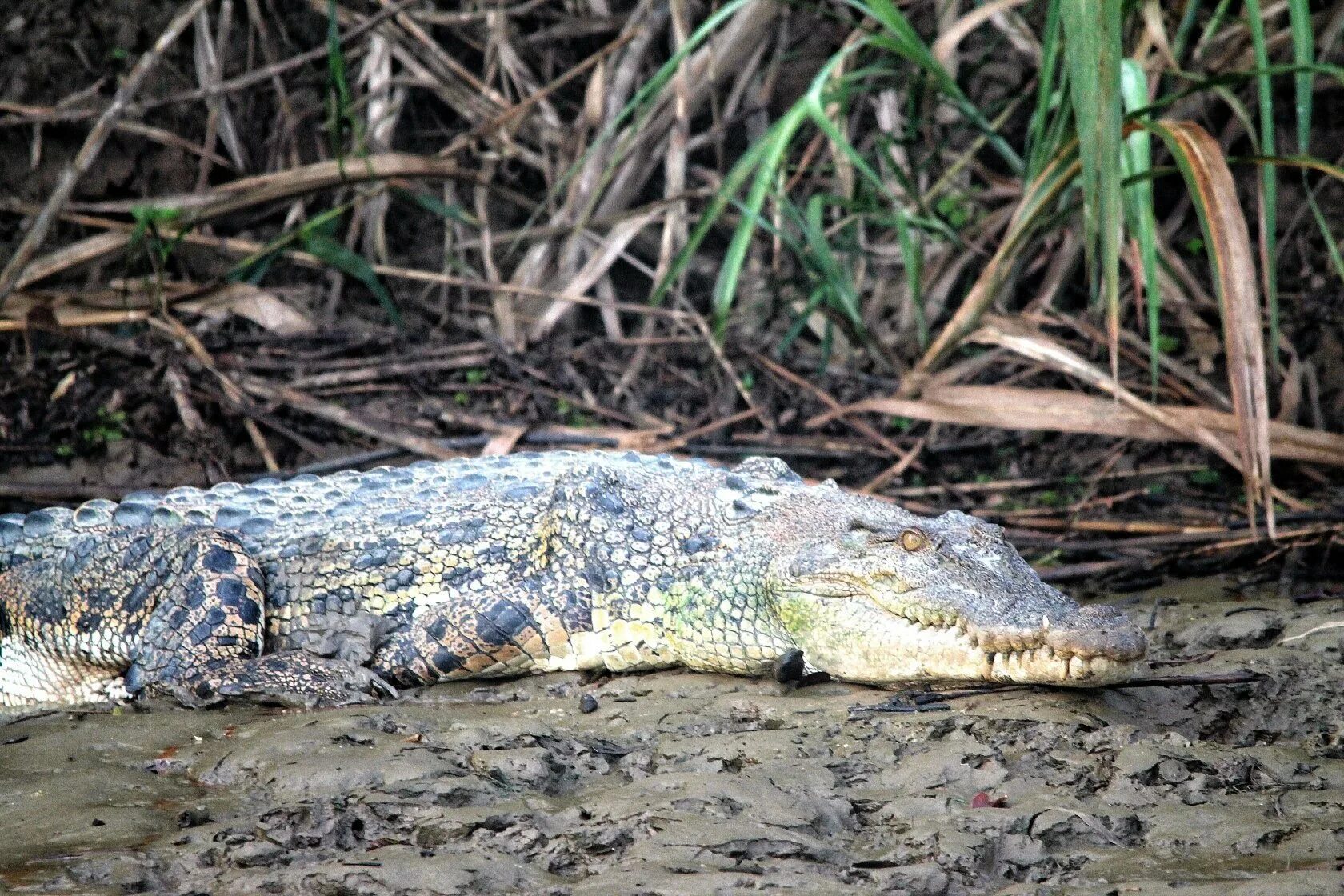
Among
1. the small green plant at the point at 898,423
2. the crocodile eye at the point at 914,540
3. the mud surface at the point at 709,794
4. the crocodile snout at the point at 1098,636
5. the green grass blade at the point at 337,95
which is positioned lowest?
the mud surface at the point at 709,794

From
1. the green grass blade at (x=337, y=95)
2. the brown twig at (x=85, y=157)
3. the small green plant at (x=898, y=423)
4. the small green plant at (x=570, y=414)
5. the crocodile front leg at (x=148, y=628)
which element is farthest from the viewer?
the small green plant at (x=570, y=414)

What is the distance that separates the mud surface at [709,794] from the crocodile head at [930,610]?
0.09 meters

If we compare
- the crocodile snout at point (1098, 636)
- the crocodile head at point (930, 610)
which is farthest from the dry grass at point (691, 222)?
the crocodile snout at point (1098, 636)

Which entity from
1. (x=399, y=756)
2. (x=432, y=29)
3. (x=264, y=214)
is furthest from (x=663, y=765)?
(x=432, y=29)

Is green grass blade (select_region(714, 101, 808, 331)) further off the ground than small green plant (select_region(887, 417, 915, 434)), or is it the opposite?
green grass blade (select_region(714, 101, 808, 331))

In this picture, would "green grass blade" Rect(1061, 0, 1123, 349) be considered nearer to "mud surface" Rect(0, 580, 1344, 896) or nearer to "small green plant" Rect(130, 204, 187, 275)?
"mud surface" Rect(0, 580, 1344, 896)

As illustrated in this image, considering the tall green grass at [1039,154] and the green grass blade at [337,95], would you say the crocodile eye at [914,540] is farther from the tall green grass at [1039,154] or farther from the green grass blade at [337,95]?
the green grass blade at [337,95]

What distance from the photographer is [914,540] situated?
3.54 meters

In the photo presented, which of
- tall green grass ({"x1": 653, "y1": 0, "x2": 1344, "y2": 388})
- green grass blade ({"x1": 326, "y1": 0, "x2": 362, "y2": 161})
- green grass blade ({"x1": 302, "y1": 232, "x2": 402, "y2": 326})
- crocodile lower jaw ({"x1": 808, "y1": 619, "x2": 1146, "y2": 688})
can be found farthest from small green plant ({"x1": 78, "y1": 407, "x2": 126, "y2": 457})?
crocodile lower jaw ({"x1": 808, "y1": 619, "x2": 1146, "y2": 688})

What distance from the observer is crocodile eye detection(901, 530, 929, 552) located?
3.53m

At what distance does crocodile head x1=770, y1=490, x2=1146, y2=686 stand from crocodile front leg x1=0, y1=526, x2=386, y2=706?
120 cm

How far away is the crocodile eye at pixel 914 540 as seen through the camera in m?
3.53

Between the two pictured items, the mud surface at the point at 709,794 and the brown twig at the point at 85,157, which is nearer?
the mud surface at the point at 709,794

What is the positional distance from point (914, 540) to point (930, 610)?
0.23 metres
